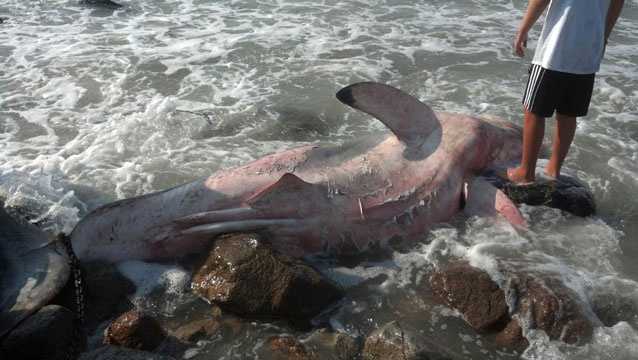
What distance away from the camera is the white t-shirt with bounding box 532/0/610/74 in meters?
4.53

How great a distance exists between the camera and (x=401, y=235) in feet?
15.5

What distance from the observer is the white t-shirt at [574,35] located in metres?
4.53

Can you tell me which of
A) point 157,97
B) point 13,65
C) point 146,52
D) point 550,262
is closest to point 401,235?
point 550,262

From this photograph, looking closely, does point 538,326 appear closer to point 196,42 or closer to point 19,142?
point 19,142

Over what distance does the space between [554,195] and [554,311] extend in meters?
1.66

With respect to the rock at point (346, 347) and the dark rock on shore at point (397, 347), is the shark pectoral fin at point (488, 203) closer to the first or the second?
the dark rock on shore at point (397, 347)

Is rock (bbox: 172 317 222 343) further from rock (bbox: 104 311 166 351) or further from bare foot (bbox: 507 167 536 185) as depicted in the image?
bare foot (bbox: 507 167 536 185)

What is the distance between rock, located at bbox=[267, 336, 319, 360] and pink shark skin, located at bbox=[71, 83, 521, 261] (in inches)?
35.3

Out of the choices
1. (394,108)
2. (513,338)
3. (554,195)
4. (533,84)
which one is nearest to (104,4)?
(394,108)

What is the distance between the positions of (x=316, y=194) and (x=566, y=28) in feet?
8.12

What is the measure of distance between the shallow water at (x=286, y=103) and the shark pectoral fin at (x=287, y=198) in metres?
0.58

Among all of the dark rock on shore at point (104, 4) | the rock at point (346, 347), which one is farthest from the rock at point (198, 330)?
the dark rock on shore at point (104, 4)

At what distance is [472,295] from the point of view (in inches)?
155

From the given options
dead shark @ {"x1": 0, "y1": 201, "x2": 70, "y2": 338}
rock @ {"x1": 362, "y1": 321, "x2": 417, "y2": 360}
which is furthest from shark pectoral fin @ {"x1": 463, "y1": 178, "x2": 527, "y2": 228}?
dead shark @ {"x1": 0, "y1": 201, "x2": 70, "y2": 338}
